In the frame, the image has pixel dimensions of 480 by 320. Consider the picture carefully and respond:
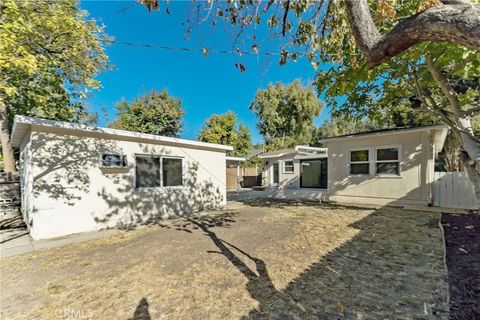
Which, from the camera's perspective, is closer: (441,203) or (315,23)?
(315,23)

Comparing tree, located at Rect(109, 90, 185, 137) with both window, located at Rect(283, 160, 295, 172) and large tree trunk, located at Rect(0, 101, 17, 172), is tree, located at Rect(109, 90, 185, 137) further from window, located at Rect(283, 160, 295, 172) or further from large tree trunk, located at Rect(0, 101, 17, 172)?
window, located at Rect(283, 160, 295, 172)

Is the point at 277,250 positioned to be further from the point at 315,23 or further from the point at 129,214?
the point at 129,214

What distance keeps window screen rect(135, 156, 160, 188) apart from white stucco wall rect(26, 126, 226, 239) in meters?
0.18

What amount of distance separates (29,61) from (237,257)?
5.30 meters

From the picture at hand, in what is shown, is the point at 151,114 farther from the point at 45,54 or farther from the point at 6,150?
the point at 45,54

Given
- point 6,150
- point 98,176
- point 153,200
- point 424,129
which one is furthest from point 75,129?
point 424,129

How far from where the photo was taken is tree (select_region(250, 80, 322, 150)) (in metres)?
26.2

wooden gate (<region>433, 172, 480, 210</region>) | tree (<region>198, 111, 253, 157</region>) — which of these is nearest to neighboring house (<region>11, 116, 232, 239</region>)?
wooden gate (<region>433, 172, 480, 210</region>)

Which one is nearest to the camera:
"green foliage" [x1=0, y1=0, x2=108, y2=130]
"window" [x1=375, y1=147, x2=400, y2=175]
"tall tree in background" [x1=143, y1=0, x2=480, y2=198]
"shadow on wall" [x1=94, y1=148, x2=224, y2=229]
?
"tall tree in background" [x1=143, y1=0, x2=480, y2=198]

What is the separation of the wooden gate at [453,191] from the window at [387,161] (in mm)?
1347

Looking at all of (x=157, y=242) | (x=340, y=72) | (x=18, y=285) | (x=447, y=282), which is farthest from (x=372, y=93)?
(x=18, y=285)

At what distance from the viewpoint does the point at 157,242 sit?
17.4ft

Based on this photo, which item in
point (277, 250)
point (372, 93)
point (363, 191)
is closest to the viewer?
point (277, 250)

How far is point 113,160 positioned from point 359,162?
9.87 meters
